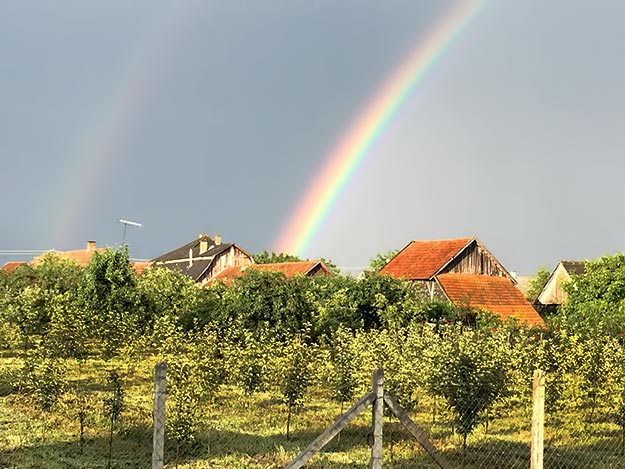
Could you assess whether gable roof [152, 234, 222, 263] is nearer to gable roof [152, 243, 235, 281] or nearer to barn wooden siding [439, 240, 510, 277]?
gable roof [152, 243, 235, 281]

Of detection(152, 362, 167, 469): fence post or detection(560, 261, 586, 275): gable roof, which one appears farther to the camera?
detection(560, 261, 586, 275): gable roof

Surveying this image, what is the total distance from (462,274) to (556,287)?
19.5m

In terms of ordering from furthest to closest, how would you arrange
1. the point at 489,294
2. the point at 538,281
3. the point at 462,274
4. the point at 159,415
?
1. the point at 538,281
2. the point at 462,274
3. the point at 489,294
4. the point at 159,415

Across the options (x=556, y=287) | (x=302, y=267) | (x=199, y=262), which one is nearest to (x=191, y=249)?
(x=199, y=262)

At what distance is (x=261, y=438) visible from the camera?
10531 mm

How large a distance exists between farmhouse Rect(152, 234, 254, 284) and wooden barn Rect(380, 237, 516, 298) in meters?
25.3

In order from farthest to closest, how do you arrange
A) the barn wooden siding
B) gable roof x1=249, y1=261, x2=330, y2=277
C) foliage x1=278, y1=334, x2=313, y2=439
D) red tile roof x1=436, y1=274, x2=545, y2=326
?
gable roof x1=249, y1=261, x2=330, y2=277 → the barn wooden siding → red tile roof x1=436, y1=274, x2=545, y2=326 → foliage x1=278, y1=334, x2=313, y2=439

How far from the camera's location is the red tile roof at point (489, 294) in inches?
1173

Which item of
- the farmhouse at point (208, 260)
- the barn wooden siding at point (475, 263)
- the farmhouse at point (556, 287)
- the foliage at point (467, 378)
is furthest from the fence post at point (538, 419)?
the farmhouse at point (208, 260)

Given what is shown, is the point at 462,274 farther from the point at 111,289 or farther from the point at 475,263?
the point at 111,289

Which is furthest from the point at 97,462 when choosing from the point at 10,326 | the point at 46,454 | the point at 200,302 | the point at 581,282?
the point at 581,282

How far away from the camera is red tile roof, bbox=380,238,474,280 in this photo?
33625 mm

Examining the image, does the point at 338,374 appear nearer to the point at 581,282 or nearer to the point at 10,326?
the point at 10,326

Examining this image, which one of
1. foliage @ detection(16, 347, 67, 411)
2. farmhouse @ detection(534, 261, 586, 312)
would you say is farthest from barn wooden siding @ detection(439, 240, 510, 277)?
foliage @ detection(16, 347, 67, 411)
